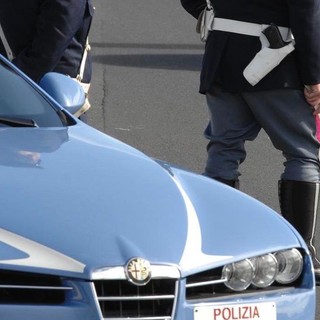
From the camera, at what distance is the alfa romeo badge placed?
149 inches

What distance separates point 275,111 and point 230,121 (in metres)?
0.23

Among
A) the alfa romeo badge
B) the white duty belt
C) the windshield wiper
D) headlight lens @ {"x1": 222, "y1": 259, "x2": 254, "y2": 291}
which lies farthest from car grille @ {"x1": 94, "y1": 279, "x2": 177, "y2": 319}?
the white duty belt

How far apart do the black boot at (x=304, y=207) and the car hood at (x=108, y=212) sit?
1485 millimetres

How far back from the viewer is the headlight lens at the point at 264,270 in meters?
4.12

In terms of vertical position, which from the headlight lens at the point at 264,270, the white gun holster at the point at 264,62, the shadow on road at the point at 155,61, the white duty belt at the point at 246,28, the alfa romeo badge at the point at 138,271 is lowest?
the shadow on road at the point at 155,61

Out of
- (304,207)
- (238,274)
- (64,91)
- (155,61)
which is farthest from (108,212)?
(155,61)

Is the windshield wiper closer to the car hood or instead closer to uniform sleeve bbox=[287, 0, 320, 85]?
the car hood

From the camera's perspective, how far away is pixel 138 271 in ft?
12.4

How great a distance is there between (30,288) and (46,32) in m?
2.82

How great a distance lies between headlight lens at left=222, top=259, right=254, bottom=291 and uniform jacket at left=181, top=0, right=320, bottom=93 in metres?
2.03

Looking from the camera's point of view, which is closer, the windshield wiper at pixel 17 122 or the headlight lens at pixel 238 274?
the headlight lens at pixel 238 274

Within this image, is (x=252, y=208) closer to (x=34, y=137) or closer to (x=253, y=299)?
(x=253, y=299)

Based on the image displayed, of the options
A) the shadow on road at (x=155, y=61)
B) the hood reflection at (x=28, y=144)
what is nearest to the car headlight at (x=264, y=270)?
the hood reflection at (x=28, y=144)

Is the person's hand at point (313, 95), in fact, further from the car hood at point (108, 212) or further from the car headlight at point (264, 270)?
the car headlight at point (264, 270)
